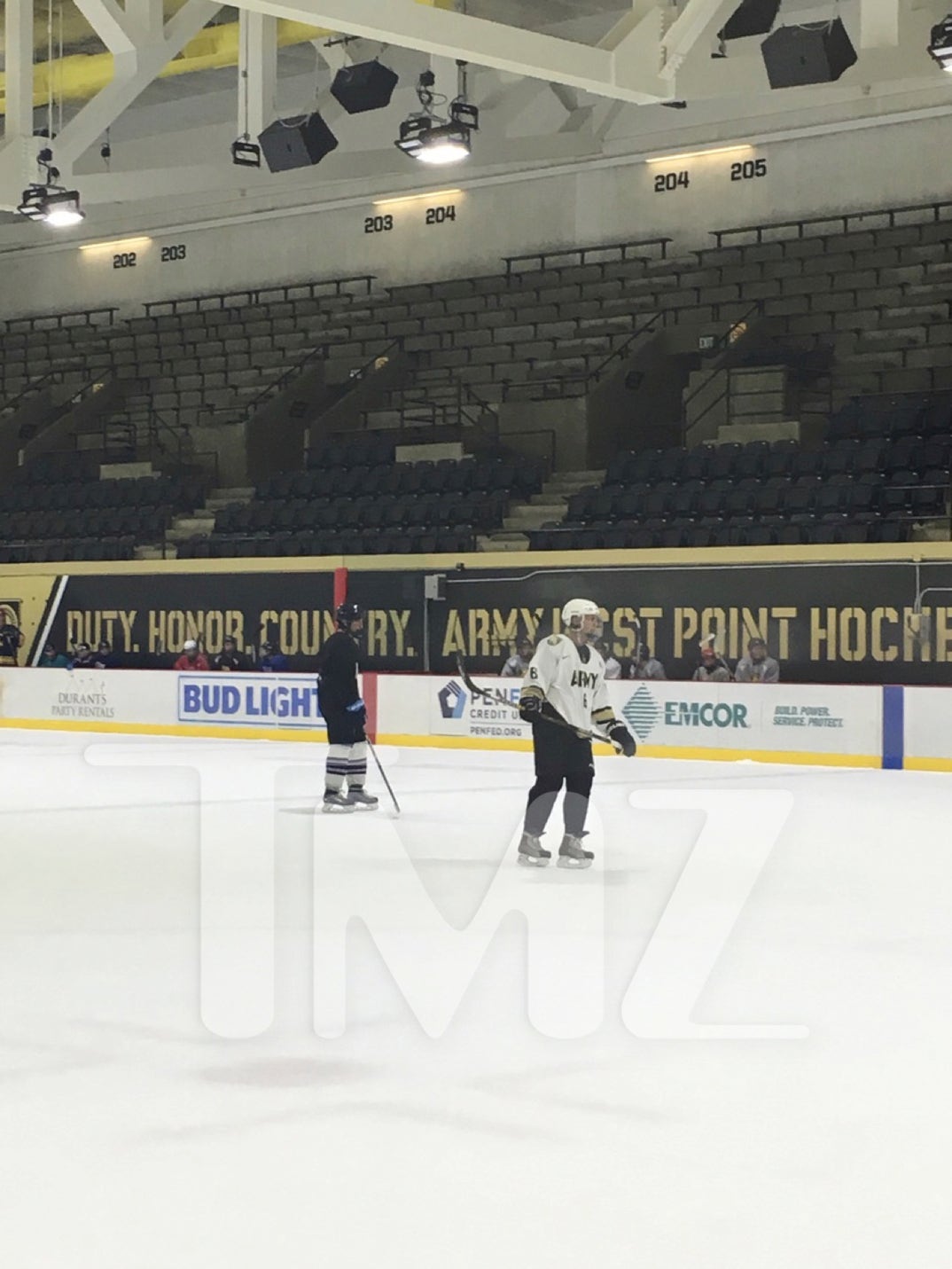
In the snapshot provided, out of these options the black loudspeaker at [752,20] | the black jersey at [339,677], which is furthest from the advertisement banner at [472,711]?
the black loudspeaker at [752,20]

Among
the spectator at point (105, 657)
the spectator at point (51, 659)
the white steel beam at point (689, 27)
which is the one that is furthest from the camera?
the spectator at point (51, 659)

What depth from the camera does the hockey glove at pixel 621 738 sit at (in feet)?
30.1

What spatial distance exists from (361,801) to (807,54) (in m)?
7.85

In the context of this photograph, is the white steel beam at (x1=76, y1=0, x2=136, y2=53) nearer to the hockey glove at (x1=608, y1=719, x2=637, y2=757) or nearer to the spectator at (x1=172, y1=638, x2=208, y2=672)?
the spectator at (x1=172, y1=638, x2=208, y2=672)

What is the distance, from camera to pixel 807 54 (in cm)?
1512

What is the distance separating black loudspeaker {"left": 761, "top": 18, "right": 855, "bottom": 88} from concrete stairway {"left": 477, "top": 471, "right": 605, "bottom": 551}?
25.1 feet

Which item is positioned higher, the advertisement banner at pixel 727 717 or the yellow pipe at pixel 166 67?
the yellow pipe at pixel 166 67

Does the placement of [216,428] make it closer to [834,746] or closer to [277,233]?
[277,233]

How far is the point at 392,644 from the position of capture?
21797 millimetres

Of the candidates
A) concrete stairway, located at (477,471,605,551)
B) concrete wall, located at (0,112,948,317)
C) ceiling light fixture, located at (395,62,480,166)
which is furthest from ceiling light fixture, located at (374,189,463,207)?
ceiling light fixture, located at (395,62,480,166)

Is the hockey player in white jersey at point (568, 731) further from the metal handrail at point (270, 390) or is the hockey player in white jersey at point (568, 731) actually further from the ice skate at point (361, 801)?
the metal handrail at point (270, 390)

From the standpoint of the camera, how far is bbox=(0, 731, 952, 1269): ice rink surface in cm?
355

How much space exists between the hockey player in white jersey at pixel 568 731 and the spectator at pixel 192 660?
40.9 feet

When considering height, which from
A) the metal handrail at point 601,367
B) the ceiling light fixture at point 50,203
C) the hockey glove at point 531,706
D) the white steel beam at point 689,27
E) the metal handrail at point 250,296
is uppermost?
the metal handrail at point 250,296
